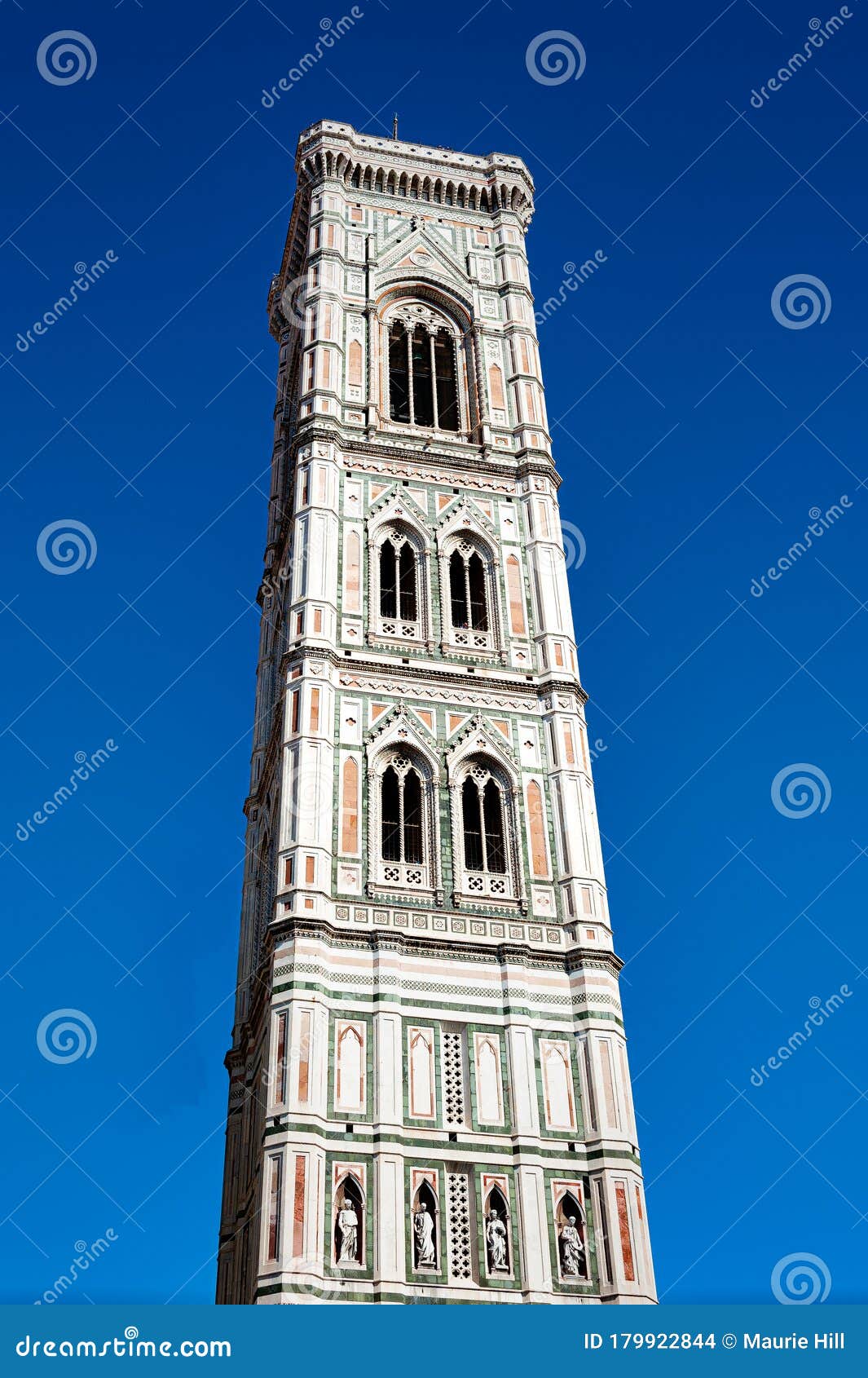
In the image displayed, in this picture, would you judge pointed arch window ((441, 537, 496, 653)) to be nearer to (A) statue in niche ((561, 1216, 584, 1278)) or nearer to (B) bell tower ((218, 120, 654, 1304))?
(B) bell tower ((218, 120, 654, 1304))

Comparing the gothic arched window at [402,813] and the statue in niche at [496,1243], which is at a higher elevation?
the gothic arched window at [402,813]

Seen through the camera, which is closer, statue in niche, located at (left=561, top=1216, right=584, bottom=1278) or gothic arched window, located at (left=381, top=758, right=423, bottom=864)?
statue in niche, located at (left=561, top=1216, right=584, bottom=1278)

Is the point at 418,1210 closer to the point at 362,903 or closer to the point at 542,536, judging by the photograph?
the point at 362,903

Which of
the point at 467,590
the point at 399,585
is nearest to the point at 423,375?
the point at 467,590

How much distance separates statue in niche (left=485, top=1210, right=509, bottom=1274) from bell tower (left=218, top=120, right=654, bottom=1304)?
0.03 metres

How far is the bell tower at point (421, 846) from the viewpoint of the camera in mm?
22641

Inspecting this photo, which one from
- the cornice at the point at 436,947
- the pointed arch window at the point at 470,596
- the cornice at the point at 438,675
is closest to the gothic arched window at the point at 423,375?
the pointed arch window at the point at 470,596

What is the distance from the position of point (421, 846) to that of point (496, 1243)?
22.4 ft

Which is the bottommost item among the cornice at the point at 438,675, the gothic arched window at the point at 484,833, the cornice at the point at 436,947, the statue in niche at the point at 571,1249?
the statue in niche at the point at 571,1249

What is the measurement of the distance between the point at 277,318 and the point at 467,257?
7210mm

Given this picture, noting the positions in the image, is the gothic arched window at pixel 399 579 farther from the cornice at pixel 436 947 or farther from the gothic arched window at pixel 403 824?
the cornice at pixel 436 947

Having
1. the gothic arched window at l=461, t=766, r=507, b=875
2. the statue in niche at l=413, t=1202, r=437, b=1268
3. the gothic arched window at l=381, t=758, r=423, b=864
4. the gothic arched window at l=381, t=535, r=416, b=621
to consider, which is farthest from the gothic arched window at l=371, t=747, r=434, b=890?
the statue in niche at l=413, t=1202, r=437, b=1268

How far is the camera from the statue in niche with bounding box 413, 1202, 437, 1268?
22.2 m

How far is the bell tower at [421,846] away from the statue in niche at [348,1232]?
1.4 inches
